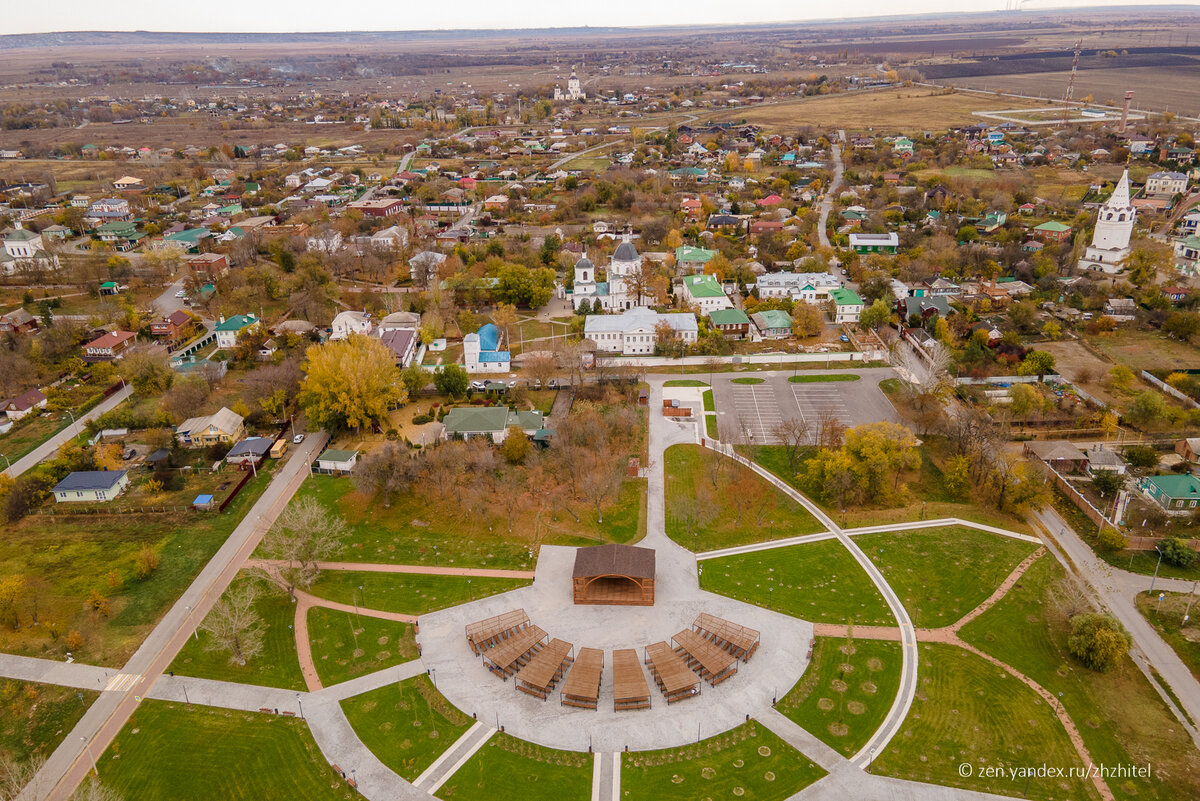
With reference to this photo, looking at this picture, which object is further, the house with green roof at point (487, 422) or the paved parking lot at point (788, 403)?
the paved parking lot at point (788, 403)

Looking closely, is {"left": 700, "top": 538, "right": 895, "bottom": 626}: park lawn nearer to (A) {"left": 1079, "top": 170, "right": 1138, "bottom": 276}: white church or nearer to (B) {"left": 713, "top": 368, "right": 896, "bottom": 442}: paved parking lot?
(B) {"left": 713, "top": 368, "right": 896, "bottom": 442}: paved parking lot

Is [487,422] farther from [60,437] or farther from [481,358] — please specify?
[60,437]

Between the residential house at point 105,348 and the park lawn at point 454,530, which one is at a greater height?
the residential house at point 105,348

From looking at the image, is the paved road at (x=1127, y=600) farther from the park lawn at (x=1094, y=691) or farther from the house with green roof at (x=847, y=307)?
the house with green roof at (x=847, y=307)

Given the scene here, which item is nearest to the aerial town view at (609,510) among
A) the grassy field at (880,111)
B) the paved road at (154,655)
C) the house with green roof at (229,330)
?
the paved road at (154,655)

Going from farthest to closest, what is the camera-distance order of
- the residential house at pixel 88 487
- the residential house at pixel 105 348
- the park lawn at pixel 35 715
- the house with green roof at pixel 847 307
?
the house with green roof at pixel 847 307, the residential house at pixel 105 348, the residential house at pixel 88 487, the park lawn at pixel 35 715

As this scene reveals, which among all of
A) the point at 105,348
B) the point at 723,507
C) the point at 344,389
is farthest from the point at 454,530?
the point at 105,348

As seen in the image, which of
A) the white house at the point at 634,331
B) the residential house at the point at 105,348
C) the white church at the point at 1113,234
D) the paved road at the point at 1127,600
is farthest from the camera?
the white church at the point at 1113,234
